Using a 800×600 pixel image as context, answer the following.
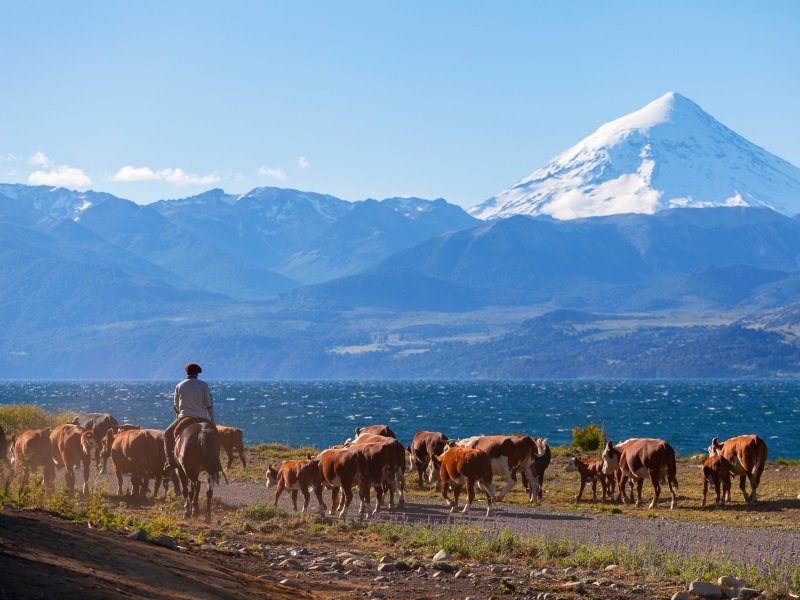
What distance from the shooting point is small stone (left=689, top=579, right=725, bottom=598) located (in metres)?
16.1

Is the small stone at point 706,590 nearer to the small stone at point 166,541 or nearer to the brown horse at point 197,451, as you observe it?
the small stone at point 166,541

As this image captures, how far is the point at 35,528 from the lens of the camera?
1491 centimetres

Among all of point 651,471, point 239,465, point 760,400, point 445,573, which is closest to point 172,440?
point 445,573

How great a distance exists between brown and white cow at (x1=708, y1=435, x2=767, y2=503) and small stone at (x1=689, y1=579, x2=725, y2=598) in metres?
14.0

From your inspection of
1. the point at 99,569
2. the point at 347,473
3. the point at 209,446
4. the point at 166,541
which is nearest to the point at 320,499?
the point at 347,473

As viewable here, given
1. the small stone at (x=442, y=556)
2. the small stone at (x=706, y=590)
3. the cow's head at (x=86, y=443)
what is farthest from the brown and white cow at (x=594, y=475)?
the small stone at (x=706, y=590)

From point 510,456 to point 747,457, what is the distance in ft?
20.0

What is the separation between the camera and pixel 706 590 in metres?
16.1

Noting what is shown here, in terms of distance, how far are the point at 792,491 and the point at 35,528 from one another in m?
24.2

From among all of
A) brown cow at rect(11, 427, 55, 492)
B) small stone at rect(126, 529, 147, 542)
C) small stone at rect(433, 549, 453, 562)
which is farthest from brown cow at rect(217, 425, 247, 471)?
small stone at rect(126, 529, 147, 542)

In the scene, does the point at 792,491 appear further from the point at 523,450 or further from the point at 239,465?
the point at 239,465

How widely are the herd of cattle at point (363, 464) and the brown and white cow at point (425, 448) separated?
250mm

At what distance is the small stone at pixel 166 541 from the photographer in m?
16.8

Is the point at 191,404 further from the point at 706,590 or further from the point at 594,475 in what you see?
the point at 594,475
